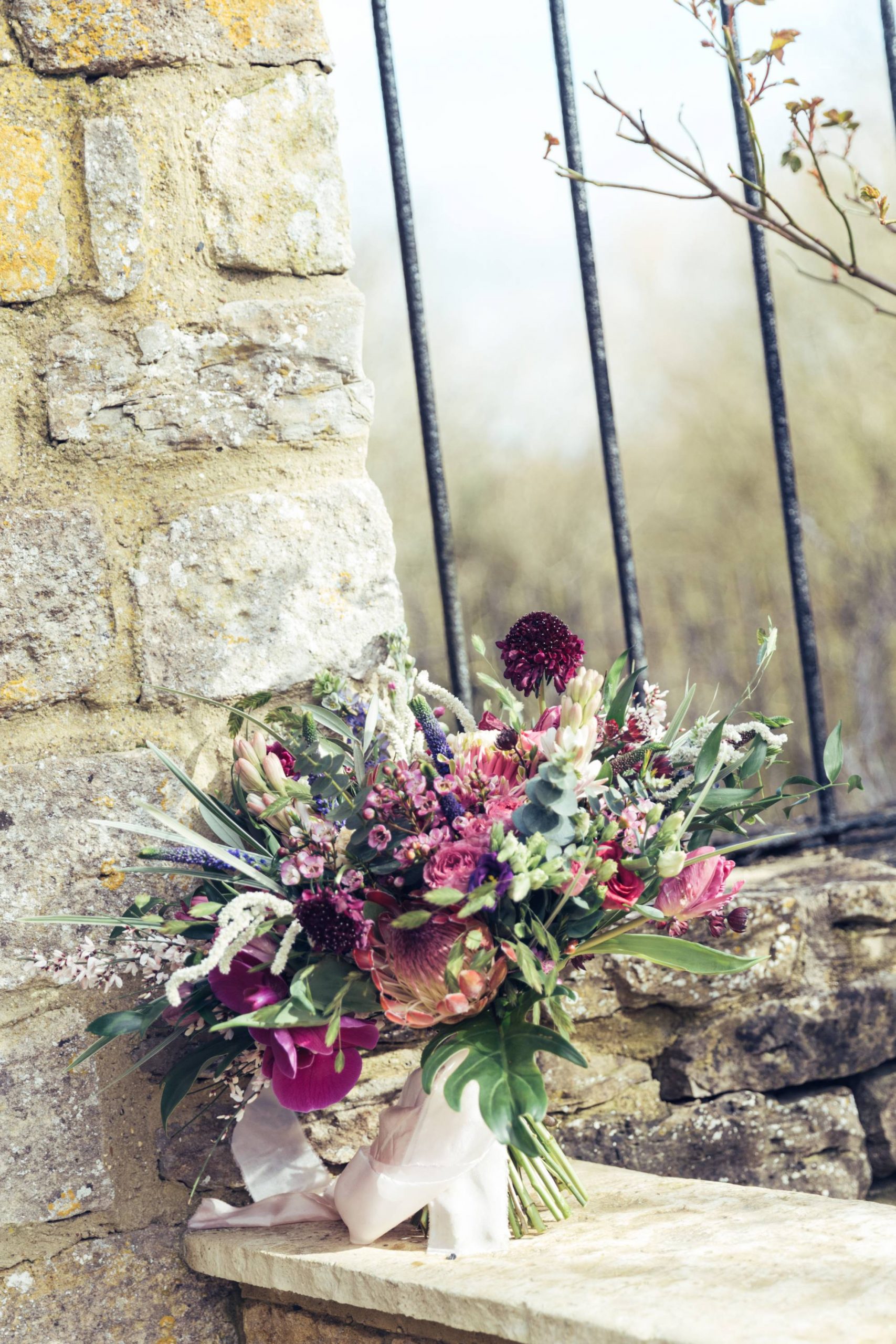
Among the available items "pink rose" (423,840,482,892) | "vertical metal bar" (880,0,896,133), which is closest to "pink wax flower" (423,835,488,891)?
"pink rose" (423,840,482,892)

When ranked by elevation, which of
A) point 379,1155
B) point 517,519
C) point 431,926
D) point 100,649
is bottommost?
point 379,1155

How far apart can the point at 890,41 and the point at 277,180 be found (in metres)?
1.06

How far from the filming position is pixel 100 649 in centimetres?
113

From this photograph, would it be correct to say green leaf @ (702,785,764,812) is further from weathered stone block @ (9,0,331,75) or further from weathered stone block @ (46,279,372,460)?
weathered stone block @ (9,0,331,75)

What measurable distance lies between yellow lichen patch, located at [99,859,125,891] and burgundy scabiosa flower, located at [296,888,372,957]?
318mm

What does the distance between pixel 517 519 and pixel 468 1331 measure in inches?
142

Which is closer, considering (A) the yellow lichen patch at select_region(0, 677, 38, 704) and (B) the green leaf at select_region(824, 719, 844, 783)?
(B) the green leaf at select_region(824, 719, 844, 783)

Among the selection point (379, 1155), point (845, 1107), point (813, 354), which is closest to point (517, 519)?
point (813, 354)

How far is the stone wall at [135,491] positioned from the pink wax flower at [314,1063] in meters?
0.26

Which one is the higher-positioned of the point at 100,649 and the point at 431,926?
the point at 100,649

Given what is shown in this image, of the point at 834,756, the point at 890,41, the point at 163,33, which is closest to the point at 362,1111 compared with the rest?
the point at 834,756

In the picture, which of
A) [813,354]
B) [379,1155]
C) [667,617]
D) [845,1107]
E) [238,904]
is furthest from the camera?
[813,354]

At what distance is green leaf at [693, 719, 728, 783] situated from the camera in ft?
3.05

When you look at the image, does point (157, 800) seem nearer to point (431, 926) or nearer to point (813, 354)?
point (431, 926)
